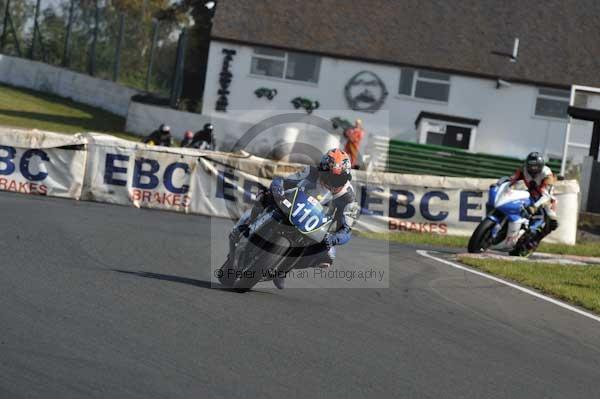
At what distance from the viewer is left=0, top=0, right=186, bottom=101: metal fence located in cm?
4328

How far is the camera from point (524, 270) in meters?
13.3

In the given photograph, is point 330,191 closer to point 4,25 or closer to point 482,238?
point 482,238

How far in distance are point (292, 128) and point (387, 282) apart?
2218 centimetres

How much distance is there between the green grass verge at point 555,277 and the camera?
11344 millimetres

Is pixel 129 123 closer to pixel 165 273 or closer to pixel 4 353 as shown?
pixel 165 273

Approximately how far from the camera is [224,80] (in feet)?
122

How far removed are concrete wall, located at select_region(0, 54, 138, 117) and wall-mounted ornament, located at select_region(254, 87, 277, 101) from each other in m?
6.75

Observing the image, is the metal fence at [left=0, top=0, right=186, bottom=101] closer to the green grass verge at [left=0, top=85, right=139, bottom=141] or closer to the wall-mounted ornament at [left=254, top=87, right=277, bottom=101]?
the green grass verge at [left=0, top=85, right=139, bottom=141]

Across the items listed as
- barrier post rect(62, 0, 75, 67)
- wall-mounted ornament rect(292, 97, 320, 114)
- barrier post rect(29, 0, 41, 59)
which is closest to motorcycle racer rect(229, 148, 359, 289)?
wall-mounted ornament rect(292, 97, 320, 114)

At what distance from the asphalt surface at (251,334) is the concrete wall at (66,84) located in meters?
30.1

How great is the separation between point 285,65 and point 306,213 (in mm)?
29194

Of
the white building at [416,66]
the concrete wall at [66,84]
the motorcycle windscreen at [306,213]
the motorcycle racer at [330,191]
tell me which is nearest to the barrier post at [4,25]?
the concrete wall at [66,84]

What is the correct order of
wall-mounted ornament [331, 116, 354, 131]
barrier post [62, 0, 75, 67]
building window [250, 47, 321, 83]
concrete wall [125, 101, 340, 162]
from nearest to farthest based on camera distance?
concrete wall [125, 101, 340, 162] < wall-mounted ornament [331, 116, 354, 131] < building window [250, 47, 321, 83] < barrier post [62, 0, 75, 67]

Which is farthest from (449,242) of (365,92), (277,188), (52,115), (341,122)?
(52,115)
